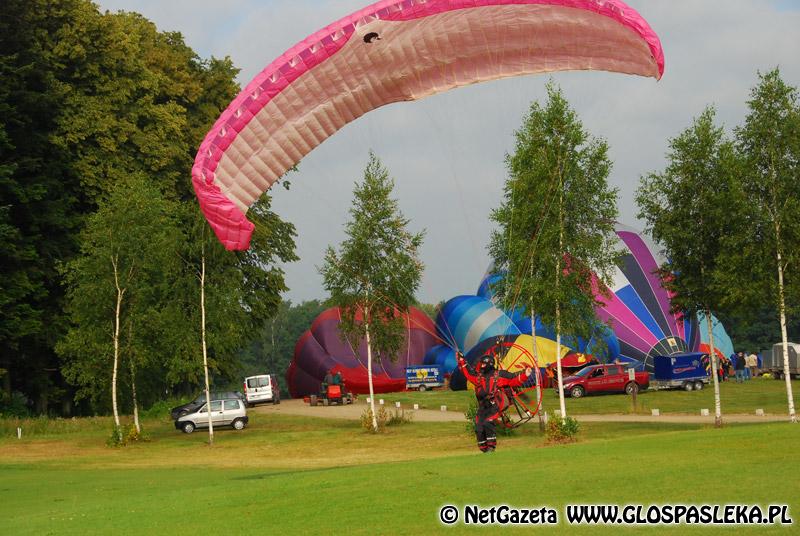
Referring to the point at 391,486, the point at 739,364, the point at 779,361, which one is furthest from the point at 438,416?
the point at 739,364

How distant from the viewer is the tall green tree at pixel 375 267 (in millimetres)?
32625

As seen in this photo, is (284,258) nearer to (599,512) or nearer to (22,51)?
(22,51)

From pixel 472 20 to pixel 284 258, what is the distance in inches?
1318

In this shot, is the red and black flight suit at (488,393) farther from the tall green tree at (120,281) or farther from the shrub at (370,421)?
the tall green tree at (120,281)

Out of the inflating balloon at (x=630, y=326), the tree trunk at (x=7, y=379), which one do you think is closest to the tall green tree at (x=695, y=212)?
the inflating balloon at (x=630, y=326)

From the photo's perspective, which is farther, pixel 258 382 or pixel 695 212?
pixel 258 382

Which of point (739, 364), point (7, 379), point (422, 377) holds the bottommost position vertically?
point (739, 364)

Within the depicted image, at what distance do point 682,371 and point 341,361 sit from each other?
20.8m

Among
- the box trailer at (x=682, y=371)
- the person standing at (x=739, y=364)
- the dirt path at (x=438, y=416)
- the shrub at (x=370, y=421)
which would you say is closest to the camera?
the dirt path at (x=438, y=416)

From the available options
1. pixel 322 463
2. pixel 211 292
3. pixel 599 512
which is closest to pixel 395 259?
pixel 211 292

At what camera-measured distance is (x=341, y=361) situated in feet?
191

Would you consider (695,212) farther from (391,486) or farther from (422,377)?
(422,377)

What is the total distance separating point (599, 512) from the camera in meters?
11.1

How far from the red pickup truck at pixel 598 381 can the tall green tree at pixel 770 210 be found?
19339 millimetres
